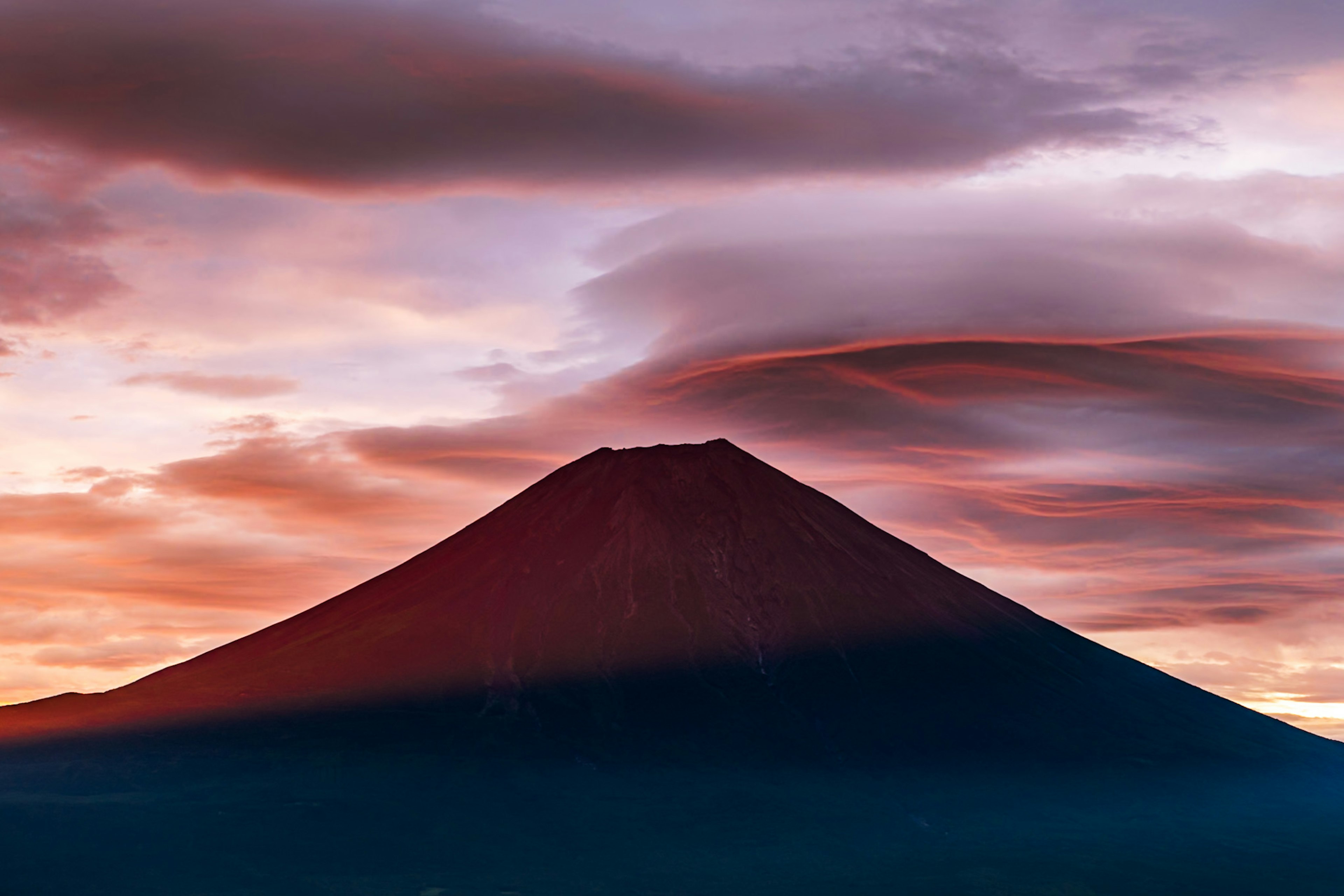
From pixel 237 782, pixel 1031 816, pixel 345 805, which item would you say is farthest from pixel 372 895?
pixel 1031 816

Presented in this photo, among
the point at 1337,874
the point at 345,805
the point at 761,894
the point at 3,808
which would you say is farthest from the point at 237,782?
the point at 1337,874

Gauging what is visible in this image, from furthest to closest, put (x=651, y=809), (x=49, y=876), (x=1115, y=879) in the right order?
(x=651, y=809) < (x=1115, y=879) < (x=49, y=876)

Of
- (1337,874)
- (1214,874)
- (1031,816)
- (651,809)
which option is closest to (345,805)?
(651,809)

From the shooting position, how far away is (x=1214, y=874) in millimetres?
186000

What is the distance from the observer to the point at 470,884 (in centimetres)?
16588

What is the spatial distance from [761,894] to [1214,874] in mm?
63004

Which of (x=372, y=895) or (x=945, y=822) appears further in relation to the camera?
(x=945, y=822)

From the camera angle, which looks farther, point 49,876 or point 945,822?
point 945,822

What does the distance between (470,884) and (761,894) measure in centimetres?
3351

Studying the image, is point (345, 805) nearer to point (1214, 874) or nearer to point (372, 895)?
point (372, 895)

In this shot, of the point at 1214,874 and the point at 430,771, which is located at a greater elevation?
the point at 430,771

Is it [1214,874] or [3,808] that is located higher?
[3,808]

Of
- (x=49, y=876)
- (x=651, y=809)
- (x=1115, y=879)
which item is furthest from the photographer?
(x=651, y=809)

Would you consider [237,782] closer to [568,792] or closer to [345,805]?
[345,805]
